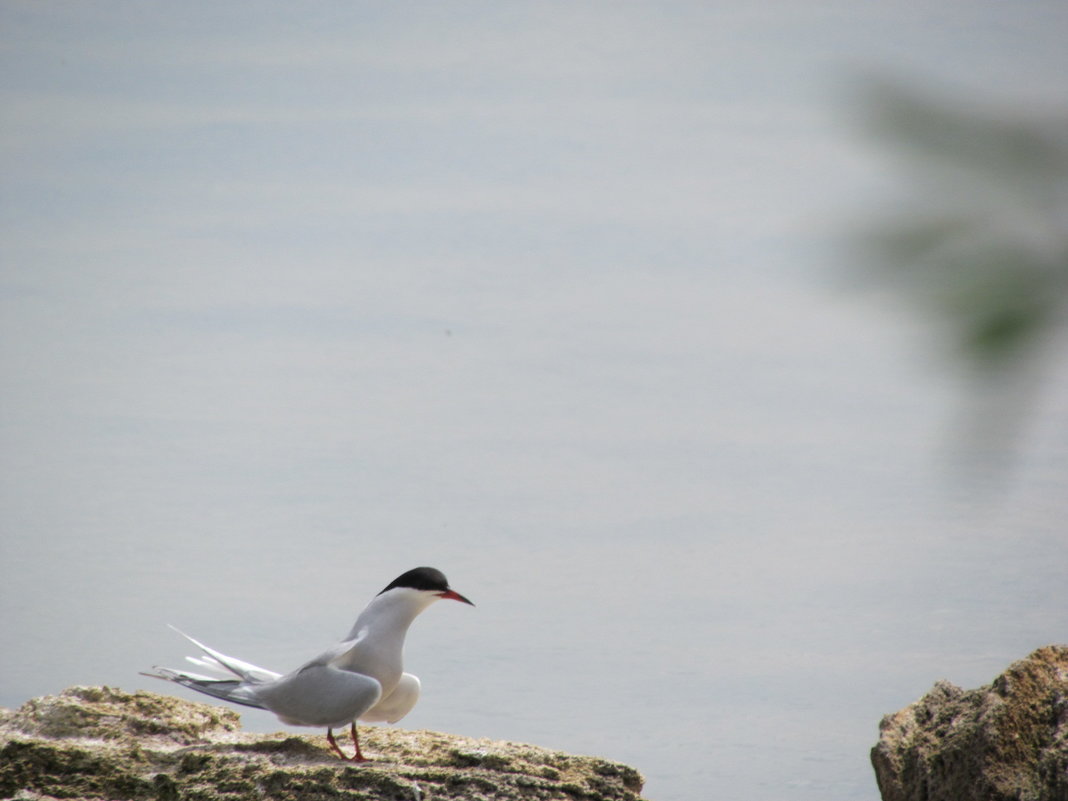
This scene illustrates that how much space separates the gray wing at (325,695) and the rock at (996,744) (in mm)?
673

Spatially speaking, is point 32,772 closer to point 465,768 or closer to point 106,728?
point 106,728

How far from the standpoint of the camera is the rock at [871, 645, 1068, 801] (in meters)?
1.44

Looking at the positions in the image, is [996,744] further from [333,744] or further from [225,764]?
[225,764]

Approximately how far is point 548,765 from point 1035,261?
1.39 metres

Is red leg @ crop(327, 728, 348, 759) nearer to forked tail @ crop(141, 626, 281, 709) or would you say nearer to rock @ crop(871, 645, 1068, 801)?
forked tail @ crop(141, 626, 281, 709)

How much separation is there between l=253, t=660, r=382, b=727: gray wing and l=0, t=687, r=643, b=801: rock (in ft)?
0.19

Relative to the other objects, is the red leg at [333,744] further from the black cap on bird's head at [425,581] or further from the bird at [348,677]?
the black cap on bird's head at [425,581]

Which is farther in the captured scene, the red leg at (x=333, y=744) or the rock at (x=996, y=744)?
the red leg at (x=333, y=744)

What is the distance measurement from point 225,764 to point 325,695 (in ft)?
0.49

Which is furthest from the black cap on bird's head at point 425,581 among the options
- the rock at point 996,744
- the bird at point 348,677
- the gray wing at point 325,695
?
the rock at point 996,744

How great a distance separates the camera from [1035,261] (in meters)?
0.33

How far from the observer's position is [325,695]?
1523 mm

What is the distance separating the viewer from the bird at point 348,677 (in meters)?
1.52

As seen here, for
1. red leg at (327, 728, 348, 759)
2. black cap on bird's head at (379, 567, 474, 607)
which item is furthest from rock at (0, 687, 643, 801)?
black cap on bird's head at (379, 567, 474, 607)
